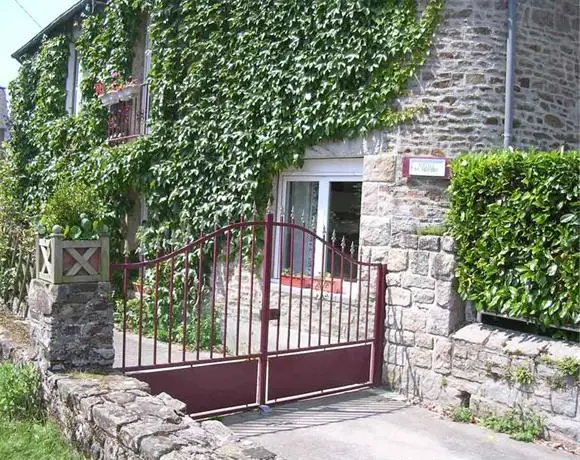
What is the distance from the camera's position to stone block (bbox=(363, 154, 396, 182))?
6832mm

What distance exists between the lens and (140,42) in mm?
11391

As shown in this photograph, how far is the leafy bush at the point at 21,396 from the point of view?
4.93 meters

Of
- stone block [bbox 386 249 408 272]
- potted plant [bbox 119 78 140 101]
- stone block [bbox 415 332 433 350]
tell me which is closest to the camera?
stone block [bbox 415 332 433 350]

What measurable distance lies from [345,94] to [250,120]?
4.88ft

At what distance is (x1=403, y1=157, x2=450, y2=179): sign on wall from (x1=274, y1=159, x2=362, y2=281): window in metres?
0.77

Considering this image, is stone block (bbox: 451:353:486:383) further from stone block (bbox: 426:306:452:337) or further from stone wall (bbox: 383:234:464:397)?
stone block (bbox: 426:306:452:337)

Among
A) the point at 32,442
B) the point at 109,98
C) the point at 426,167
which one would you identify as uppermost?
the point at 109,98

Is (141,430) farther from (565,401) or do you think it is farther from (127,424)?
(565,401)

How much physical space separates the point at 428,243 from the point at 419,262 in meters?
0.22

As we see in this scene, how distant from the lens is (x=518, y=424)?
213 inches

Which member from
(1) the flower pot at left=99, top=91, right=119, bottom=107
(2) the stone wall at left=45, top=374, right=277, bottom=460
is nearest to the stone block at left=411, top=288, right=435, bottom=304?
(2) the stone wall at left=45, top=374, right=277, bottom=460

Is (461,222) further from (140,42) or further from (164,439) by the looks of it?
(140,42)

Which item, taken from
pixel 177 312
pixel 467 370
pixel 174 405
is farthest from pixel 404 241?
pixel 177 312

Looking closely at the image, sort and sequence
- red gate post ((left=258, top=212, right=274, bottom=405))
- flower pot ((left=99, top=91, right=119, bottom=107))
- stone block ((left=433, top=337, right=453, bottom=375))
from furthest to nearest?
flower pot ((left=99, top=91, right=119, bottom=107)), stone block ((left=433, top=337, right=453, bottom=375)), red gate post ((left=258, top=212, right=274, bottom=405))
